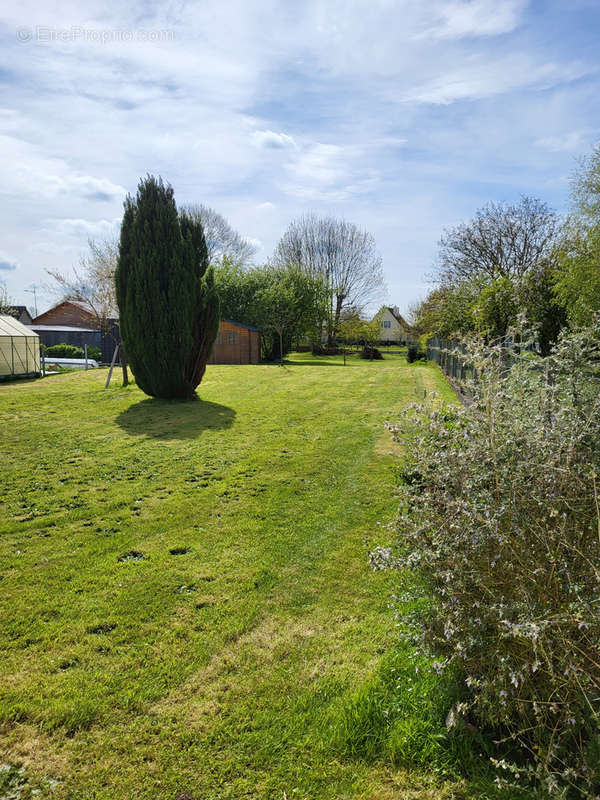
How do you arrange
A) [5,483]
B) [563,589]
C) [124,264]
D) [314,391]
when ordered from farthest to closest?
[314,391] → [124,264] → [5,483] → [563,589]

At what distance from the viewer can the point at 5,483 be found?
5.91 m

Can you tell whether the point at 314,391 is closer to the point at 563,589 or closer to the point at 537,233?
the point at 563,589

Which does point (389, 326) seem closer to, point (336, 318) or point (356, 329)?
point (336, 318)

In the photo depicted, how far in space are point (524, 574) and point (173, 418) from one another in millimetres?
8916

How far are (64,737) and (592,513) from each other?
287 centimetres

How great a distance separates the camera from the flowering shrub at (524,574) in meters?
1.86

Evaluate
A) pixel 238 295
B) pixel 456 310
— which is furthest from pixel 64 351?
pixel 456 310

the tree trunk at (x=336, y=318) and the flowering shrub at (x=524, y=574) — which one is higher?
the tree trunk at (x=336, y=318)

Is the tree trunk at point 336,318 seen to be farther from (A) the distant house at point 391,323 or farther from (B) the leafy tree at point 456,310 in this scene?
(A) the distant house at point 391,323

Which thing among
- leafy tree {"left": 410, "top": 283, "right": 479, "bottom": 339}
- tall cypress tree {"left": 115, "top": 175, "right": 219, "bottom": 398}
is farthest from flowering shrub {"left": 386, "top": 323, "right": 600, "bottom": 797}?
leafy tree {"left": 410, "top": 283, "right": 479, "bottom": 339}

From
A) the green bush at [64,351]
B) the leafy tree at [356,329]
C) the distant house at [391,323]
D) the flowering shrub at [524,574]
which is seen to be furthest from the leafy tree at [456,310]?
the distant house at [391,323]

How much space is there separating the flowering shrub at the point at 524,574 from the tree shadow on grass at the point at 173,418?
21.3 feet

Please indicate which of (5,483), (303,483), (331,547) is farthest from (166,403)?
(331,547)

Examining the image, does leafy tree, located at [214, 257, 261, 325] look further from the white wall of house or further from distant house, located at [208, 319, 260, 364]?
the white wall of house
